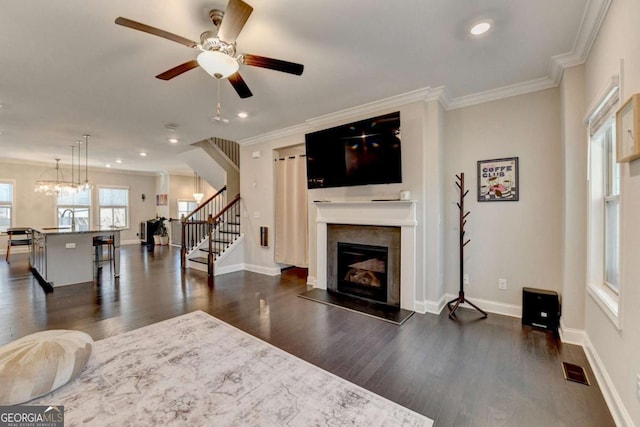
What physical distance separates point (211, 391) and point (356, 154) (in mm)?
3045

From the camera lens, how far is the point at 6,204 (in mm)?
7730

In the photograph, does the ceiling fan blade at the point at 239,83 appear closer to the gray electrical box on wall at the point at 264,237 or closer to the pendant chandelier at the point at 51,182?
the gray electrical box on wall at the point at 264,237

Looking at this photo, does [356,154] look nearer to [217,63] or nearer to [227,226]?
[217,63]

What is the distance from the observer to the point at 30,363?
1.82m

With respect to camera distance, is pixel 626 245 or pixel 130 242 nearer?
pixel 626 245

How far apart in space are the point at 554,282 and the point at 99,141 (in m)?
8.10

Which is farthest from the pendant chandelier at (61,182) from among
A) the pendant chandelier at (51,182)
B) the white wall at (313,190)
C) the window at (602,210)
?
the window at (602,210)

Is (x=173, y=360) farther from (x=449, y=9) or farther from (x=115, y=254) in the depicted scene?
(x=115, y=254)

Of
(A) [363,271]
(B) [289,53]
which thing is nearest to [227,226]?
(A) [363,271]

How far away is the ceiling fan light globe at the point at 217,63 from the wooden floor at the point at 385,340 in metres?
2.38

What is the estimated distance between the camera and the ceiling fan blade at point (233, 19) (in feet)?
5.32

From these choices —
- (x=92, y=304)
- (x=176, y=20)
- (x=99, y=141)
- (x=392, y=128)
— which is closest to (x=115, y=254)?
(x=92, y=304)

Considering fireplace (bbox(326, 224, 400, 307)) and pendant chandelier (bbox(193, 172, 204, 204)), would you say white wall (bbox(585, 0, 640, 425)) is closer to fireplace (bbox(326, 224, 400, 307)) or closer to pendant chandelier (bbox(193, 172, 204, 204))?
fireplace (bbox(326, 224, 400, 307))

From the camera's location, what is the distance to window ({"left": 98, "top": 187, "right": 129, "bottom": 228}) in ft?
31.4
